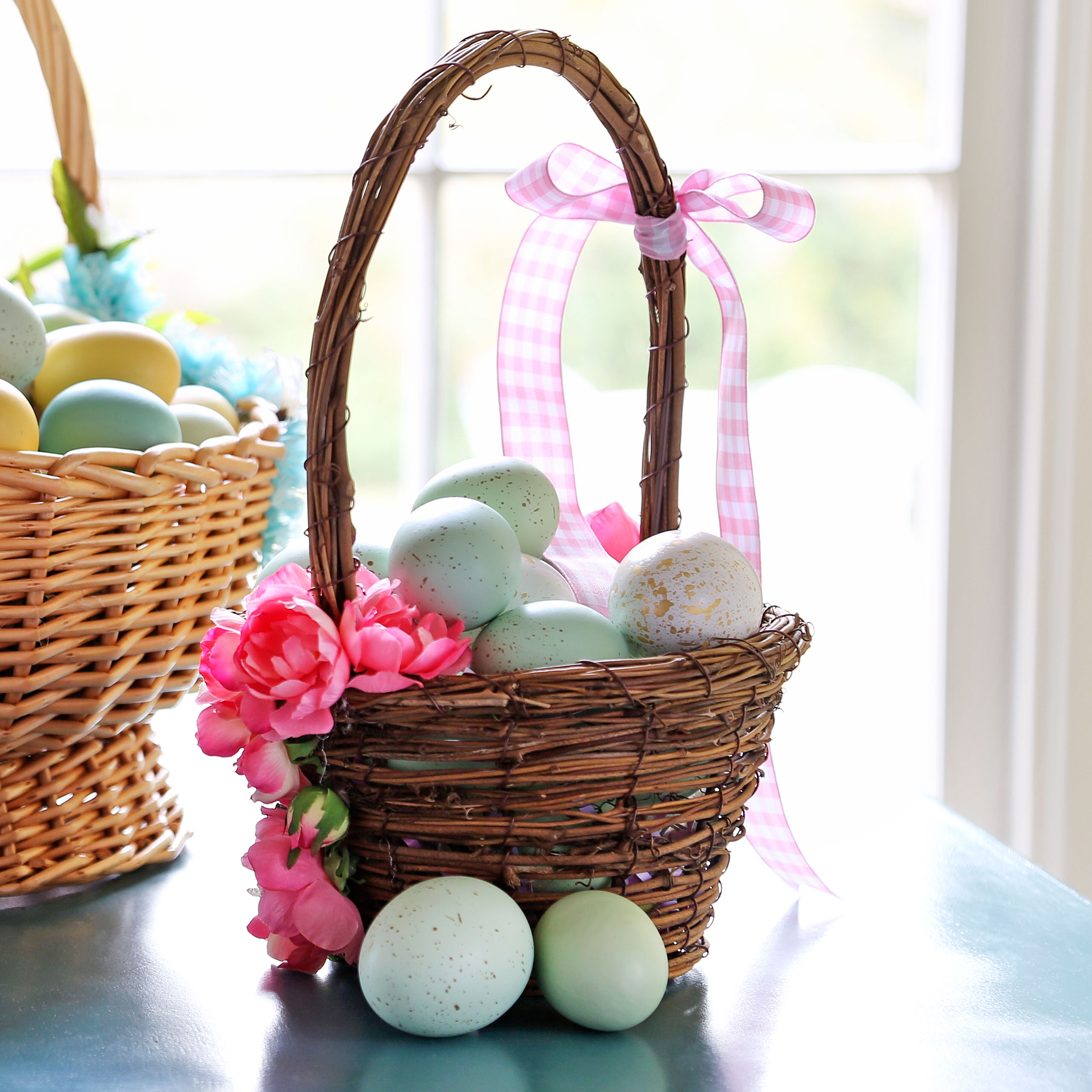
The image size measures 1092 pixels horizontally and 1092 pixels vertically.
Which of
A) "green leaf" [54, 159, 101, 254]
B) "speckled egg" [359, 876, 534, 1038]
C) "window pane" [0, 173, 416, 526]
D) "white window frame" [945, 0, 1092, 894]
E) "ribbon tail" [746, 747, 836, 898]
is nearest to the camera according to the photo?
"speckled egg" [359, 876, 534, 1038]

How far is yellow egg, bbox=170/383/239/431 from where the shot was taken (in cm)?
74

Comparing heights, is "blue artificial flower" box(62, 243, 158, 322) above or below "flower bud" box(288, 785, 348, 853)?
above

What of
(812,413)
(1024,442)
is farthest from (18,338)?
(1024,442)

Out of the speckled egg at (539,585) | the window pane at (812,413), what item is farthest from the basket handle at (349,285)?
the window pane at (812,413)

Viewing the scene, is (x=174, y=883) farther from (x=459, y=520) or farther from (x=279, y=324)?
(x=279, y=324)

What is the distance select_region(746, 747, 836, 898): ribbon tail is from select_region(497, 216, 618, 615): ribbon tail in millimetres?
180

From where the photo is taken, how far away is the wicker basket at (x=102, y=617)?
0.56 metres

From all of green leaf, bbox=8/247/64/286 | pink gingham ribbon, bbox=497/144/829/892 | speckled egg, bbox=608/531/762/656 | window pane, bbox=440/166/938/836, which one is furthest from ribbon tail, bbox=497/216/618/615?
window pane, bbox=440/166/938/836

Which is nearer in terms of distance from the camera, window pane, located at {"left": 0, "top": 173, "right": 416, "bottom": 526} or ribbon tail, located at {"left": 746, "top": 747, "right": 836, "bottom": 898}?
ribbon tail, located at {"left": 746, "top": 747, "right": 836, "bottom": 898}

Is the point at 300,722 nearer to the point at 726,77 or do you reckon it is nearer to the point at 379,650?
the point at 379,650

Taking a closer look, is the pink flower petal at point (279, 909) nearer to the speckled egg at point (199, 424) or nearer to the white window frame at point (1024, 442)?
the speckled egg at point (199, 424)

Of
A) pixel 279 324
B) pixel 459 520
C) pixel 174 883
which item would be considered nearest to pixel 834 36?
pixel 279 324

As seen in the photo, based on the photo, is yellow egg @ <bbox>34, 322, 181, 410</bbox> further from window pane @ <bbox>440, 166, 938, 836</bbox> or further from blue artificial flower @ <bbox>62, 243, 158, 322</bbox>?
window pane @ <bbox>440, 166, 938, 836</bbox>

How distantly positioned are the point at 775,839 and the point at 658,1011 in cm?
18
